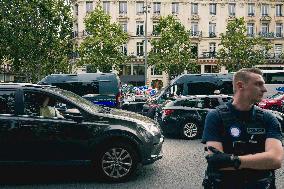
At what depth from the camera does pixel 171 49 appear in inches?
2151

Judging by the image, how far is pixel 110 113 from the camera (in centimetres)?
750

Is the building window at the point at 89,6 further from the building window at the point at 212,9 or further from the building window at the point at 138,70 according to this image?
the building window at the point at 212,9

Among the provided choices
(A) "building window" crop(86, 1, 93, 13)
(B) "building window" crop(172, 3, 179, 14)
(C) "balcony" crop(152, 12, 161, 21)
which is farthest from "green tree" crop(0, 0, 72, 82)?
(B) "building window" crop(172, 3, 179, 14)

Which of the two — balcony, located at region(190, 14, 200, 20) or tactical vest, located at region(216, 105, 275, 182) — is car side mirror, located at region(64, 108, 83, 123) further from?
balcony, located at region(190, 14, 200, 20)

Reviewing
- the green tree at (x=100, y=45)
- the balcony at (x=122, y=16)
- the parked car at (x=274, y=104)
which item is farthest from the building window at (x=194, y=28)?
the parked car at (x=274, y=104)

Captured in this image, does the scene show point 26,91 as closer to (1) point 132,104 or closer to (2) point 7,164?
(2) point 7,164

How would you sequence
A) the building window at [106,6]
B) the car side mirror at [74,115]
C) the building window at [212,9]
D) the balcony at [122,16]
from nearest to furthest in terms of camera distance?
1. the car side mirror at [74,115]
2. the building window at [106,6]
3. the balcony at [122,16]
4. the building window at [212,9]

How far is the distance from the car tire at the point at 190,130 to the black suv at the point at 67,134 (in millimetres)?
5542

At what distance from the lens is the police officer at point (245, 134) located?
282cm

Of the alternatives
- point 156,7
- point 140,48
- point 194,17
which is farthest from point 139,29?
point 194,17

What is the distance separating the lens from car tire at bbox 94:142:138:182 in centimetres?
712

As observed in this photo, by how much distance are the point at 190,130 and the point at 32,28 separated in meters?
26.7

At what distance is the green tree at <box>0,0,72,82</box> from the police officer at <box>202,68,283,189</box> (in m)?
34.4

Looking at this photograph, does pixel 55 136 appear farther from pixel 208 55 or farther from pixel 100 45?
pixel 208 55
